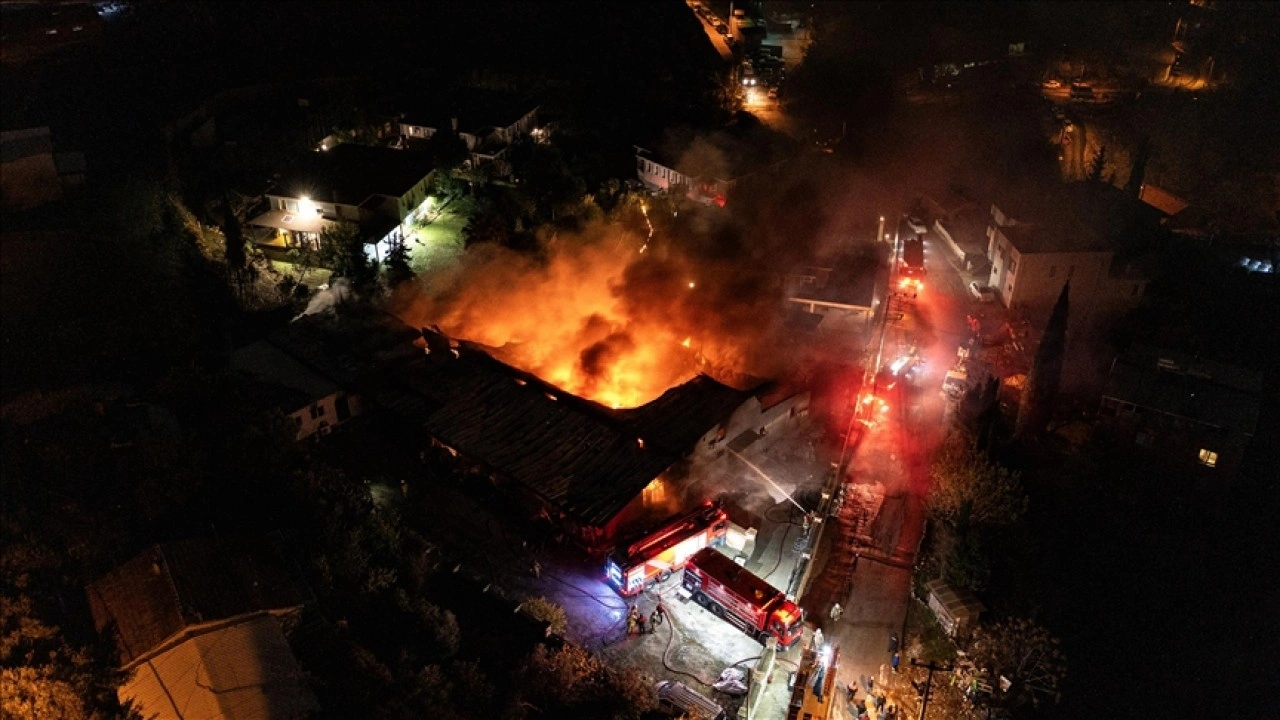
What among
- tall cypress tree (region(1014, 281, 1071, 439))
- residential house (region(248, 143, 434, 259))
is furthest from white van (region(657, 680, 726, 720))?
residential house (region(248, 143, 434, 259))

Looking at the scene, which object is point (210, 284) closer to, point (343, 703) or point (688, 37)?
point (343, 703)

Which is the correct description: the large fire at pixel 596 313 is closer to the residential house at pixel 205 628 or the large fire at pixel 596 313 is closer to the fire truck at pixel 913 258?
the fire truck at pixel 913 258

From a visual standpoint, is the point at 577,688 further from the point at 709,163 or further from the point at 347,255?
the point at 709,163

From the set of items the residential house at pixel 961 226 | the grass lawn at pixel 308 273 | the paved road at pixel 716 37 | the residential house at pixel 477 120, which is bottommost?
the residential house at pixel 961 226

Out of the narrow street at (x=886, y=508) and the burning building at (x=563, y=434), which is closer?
the narrow street at (x=886, y=508)

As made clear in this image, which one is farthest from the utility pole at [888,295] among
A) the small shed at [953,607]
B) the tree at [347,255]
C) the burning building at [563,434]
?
the tree at [347,255]

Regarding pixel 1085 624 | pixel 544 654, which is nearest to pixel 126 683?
pixel 544 654
